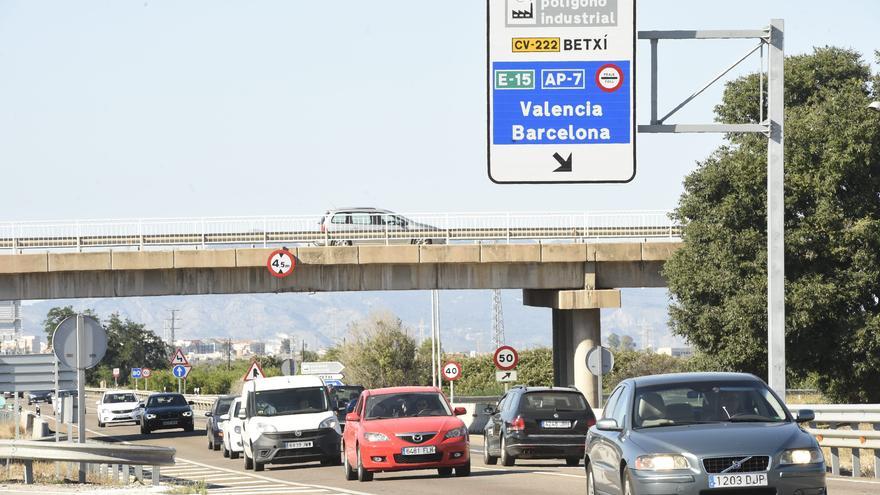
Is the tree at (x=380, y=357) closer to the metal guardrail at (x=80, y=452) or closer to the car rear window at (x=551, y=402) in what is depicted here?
the car rear window at (x=551, y=402)

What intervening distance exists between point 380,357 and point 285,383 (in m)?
65.1

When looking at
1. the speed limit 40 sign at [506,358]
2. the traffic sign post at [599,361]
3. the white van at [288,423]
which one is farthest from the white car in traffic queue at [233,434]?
the speed limit 40 sign at [506,358]

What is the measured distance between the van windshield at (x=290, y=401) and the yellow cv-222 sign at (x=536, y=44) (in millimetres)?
10355

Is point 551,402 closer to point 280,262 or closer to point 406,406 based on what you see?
point 406,406

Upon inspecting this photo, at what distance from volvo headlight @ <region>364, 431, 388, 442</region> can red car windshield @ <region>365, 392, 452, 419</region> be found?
73 centimetres

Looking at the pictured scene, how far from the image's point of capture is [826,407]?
2480 cm

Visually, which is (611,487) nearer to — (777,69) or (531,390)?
(777,69)

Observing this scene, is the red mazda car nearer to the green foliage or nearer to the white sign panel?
the white sign panel

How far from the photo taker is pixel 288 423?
29234 millimetres

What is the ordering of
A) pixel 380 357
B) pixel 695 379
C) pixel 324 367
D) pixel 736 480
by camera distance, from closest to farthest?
pixel 736 480 < pixel 695 379 < pixel 324 367 < pixel 380 357

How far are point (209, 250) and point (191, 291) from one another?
4.81ft

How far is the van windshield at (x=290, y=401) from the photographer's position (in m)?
29.9

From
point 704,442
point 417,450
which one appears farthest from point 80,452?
point 704,442

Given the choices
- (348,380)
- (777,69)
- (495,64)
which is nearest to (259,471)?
(495,64)
